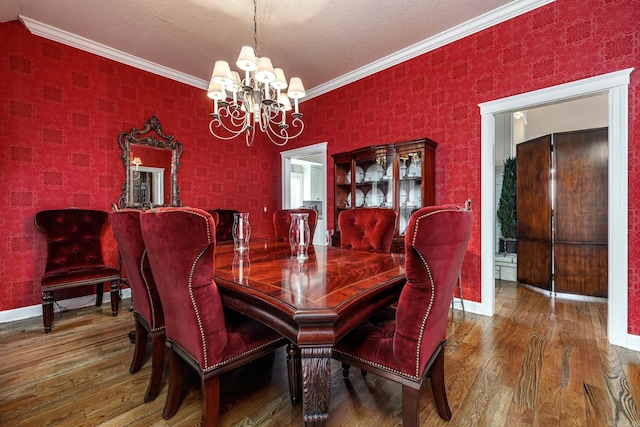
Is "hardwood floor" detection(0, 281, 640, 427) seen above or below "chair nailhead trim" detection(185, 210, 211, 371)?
below

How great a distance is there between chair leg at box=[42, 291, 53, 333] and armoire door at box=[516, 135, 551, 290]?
5455 millimetres

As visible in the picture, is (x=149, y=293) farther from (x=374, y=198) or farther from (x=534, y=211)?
(x=534, y=211)

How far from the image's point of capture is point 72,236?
9.72 ft

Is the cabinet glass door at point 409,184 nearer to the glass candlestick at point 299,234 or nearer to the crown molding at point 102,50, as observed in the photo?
the glass candlestick at point 299,234

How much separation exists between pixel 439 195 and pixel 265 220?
296 centimetres

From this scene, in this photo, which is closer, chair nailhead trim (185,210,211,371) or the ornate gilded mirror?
chair nailhead trim (185,210,211,371)

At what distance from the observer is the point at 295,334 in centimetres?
100

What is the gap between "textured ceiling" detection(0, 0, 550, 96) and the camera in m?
2.54

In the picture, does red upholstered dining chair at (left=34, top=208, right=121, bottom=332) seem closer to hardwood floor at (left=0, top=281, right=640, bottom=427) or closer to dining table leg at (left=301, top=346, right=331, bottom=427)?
hardwood floor at (left=0, top=281, right=640, bottom=427)

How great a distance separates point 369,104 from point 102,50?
3.24m

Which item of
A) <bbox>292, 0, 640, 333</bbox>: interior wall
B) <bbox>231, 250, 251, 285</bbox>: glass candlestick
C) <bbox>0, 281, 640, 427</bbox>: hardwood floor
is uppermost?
<bbox>292, 0, 640, 333</bbox>: interior wall

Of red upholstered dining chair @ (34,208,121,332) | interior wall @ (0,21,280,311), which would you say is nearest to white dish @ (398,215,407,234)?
interior wall @ (0,21,280,311)

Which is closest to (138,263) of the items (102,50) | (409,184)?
(409,184)

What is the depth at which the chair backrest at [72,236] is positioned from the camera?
2.82 meters
